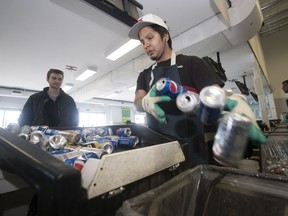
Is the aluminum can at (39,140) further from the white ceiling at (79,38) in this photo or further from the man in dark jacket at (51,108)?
the white ceiling at (79,38)

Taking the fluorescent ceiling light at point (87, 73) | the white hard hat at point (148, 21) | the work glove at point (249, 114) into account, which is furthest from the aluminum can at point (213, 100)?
the fluorescent ceiling light at point (87, 73)

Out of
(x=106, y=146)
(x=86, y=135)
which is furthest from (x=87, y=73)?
(x=106, y=146)

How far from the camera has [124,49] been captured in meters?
3.61

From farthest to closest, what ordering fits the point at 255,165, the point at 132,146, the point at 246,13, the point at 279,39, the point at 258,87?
the point at 279,39 → the point at 258,87 → the point at 246,13 → the point at 255,165 → the point at 132,146

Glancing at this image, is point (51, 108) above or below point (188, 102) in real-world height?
above

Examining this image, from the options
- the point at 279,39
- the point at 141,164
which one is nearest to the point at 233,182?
the point at 141,164

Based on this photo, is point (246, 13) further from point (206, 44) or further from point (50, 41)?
point (50, 41)

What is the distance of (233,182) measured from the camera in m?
0.69

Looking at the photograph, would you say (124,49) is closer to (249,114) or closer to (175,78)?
(175,78)

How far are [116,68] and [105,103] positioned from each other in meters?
4.61

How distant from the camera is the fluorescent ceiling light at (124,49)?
10.9 ft

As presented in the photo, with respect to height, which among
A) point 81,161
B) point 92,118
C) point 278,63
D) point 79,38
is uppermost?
point 278,63

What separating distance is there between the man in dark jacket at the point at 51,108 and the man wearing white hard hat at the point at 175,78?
1157 millimetres

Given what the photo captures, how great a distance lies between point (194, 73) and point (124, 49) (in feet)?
9.41
